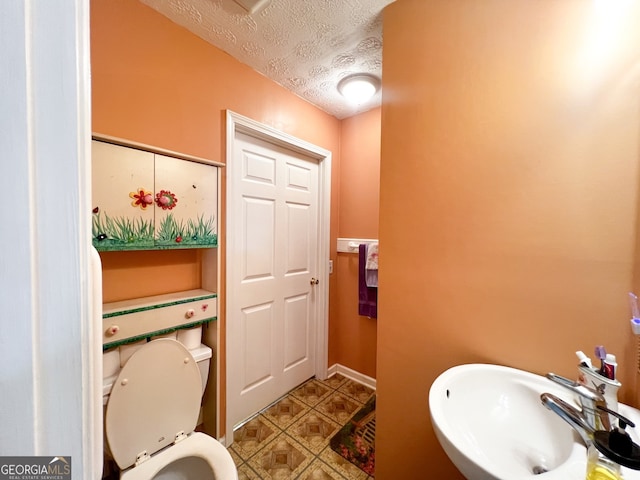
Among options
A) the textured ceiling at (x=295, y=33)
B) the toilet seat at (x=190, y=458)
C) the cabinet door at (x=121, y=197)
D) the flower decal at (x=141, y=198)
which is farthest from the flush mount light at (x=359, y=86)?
the toilet seat at (x=190, y=458)

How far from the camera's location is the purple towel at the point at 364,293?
200 cm

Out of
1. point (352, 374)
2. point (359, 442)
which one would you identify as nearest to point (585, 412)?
point (359, 442)

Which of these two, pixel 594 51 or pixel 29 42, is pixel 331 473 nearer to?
pixel 29 42

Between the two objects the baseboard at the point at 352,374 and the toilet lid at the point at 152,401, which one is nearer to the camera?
the toilet lid at the point at 152,401

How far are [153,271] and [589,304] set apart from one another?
1757 mm

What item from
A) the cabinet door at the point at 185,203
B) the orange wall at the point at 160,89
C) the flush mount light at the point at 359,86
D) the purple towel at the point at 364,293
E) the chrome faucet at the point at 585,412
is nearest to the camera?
the chrome faucet at the point at 585,412

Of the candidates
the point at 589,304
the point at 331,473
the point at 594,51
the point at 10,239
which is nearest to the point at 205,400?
the point at 331,473

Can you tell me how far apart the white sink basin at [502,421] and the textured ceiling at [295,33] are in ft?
5.24

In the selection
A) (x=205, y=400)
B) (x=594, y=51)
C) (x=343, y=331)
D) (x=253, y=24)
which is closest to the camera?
(x=594, y=51)

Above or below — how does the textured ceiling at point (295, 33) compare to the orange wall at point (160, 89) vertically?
above

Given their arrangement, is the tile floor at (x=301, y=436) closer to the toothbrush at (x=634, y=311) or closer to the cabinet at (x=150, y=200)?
the cabinet at (x=150, y=200)

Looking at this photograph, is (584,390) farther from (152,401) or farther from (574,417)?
(152,401)

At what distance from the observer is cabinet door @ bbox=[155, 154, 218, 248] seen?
116 cm

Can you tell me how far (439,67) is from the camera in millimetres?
1008
